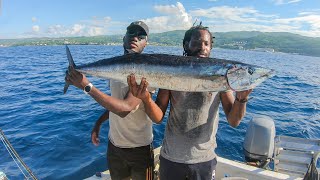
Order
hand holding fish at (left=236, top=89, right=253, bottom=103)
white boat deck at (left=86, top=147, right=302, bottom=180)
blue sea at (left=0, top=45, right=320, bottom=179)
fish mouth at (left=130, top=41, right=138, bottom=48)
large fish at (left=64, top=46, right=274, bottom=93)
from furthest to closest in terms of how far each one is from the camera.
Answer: blue sea at (left=0, top=45, right=320, bottom=179), white boat deck at (left=86, top=147, right=302, bottom=180), fish mouth at (left=130, top=41, right=138, bottom=48), hand holding fish at (left=236, top=89, right=253, bottom=103), large fish at (left=64, top=46, right=274, bottom=93)

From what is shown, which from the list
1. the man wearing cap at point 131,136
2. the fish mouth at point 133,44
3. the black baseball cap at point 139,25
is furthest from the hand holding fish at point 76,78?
the black baseball cap at point 139,25

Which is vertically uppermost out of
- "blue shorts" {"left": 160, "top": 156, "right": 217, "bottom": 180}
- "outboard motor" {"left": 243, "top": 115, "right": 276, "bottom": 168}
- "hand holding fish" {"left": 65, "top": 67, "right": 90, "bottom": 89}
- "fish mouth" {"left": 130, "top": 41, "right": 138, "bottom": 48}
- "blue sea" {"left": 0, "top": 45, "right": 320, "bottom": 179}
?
"fish mouth" {"left": 130, "top": 41, "right": 138, "bottom": 48}

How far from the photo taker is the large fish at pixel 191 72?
7.45 feet

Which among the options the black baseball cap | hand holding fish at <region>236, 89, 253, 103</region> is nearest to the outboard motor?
hand holding fish at <region>236, 89, 253, 103</region>

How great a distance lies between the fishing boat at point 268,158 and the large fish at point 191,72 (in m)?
2.02

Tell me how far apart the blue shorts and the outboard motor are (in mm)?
3079

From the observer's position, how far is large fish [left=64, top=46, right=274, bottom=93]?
2.27 meters

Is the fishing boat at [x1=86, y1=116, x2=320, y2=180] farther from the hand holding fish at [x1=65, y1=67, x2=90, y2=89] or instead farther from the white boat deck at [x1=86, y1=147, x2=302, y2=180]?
the hand holding fish at [x1=65, y1=67, x2=90, y2=89]

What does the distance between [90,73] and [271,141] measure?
13.7 ft

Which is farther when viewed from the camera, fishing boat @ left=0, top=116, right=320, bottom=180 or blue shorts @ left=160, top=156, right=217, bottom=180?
fishing boat @ left=0, top=116, right=320, bottom=180

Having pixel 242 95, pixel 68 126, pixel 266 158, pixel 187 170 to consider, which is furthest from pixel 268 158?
pixel 68 126

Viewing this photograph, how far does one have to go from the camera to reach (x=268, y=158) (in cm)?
559

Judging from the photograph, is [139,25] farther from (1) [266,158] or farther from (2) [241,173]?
(1) [266,158]

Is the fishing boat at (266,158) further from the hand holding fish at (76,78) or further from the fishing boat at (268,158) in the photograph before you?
the hand holding fish at (76,78)
